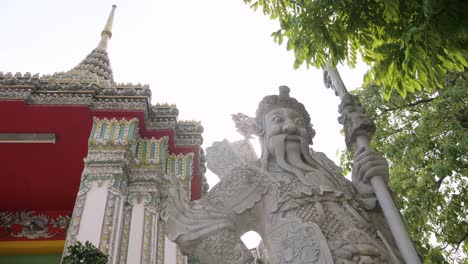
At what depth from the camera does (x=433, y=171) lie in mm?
4918

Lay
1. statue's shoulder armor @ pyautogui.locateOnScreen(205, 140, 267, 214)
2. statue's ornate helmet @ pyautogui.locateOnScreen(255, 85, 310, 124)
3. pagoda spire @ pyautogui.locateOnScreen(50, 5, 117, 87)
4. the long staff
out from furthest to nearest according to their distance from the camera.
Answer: pagoda spire @ pyautogui.locateOnScreen(50, 5, 117, 87) → statue's ornate helmet @ pyautogui.locateOnScreen(255, 85, 310, 124) → statue's shoulder armor @ pyautogui.locateOnScreen(205, 140, 267, 214) → the long staff

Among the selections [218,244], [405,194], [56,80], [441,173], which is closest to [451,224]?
[405,194]

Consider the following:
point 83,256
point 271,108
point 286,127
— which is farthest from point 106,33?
point 286,127

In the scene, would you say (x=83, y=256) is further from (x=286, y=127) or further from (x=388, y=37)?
(x=388, y=37)

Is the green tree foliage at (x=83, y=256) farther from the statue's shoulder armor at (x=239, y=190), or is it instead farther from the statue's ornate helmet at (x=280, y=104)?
the statue's ornate helmet at (x=280, y=104)

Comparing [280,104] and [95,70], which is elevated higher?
[95,70]

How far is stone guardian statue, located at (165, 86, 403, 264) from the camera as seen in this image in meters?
2.17

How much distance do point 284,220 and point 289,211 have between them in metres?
0.07

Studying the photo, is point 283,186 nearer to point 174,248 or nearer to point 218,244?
point 218,244

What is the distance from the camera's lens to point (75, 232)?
5.35m

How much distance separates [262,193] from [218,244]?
40 centimetres

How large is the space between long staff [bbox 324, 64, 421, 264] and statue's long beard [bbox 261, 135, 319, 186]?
28 centimetres

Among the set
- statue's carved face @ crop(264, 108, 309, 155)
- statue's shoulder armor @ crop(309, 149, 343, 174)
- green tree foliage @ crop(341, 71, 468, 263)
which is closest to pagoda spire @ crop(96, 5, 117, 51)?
green tree foliage @ crop(341, 71, 468, 263)

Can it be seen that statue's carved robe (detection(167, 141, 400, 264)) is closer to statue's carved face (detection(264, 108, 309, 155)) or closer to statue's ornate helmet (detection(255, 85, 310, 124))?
statue's carved face (detection(264, 108, 309, 155))
